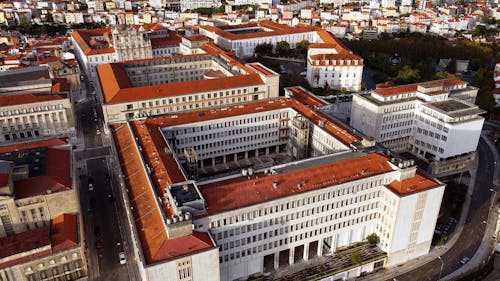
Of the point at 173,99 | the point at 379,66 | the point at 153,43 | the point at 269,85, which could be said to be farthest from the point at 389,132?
the point at 153,43

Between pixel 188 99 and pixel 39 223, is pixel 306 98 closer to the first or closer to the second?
pixel 188 99

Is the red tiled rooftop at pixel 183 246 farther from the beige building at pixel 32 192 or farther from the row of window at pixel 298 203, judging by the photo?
the beige building at pixel 32 192

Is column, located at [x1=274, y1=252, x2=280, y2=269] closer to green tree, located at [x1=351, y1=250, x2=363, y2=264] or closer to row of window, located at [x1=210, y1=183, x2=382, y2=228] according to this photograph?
row of window, located at [x1=210, y1=183, x2=382, y2=228]

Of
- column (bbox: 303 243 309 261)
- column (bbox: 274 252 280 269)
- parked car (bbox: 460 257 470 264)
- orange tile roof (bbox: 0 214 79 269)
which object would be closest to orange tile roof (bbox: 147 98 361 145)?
column (bbox: 303 243 309 261)

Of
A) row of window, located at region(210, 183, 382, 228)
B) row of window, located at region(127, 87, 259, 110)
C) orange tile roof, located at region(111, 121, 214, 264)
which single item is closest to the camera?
orange tile roof, located at region(111, 121, 214, 264)

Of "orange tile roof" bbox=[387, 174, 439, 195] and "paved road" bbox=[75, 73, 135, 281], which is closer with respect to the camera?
"orange tile roof" bbox=[387, 174, 439, 195]

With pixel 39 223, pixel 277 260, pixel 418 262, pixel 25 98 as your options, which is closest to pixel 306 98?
pixel 418 262

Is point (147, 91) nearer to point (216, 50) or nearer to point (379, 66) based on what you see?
point (216, 50)
